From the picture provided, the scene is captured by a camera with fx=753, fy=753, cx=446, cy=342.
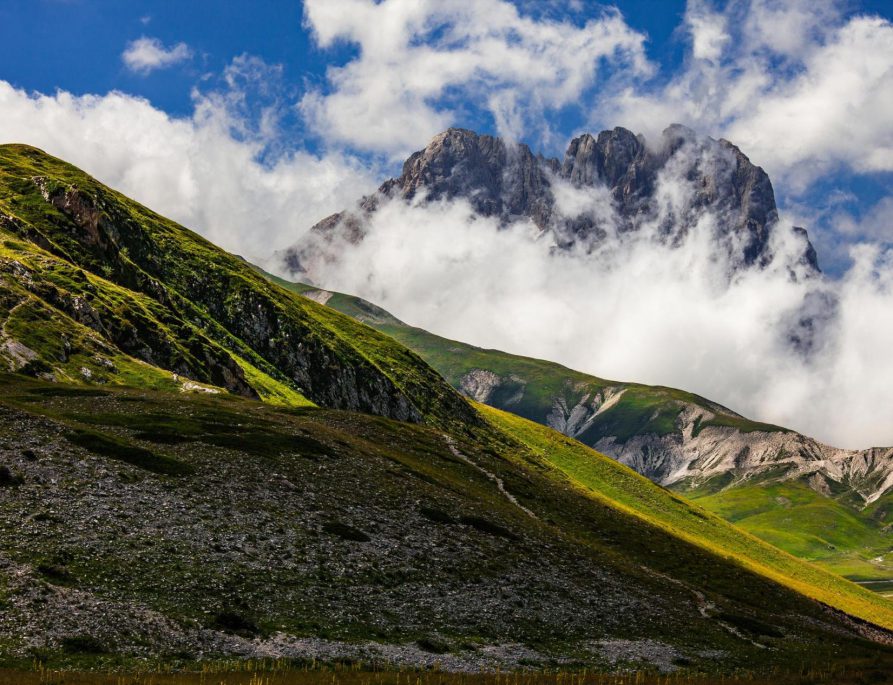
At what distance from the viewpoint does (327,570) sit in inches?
2137

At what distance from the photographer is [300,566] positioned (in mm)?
53406

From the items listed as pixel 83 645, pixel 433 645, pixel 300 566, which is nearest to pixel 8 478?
pixel 300 566

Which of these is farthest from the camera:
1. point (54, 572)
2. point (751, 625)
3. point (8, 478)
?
point (751, 625)

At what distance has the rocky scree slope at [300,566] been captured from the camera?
135 feet

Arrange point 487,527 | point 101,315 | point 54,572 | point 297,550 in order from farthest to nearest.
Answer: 1. point 101,315
2. point 487,527
3. point 297,550
4. point 54,572

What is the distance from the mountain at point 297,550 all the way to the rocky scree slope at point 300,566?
23 centimetres

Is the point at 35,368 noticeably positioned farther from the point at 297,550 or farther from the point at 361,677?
the point at 361,677

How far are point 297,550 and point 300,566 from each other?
9.34 feet

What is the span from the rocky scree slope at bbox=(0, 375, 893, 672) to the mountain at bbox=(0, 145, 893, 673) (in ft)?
0.74

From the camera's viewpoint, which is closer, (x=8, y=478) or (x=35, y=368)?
(x=8, y=478)

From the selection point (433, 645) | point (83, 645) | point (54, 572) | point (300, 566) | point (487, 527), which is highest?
point (487, 527)

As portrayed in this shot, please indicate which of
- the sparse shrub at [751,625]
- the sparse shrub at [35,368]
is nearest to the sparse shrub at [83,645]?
the sparse shrub at [751,625]

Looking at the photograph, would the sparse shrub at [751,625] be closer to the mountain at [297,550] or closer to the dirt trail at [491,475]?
the mountain at [297,550]

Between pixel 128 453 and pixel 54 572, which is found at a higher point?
pixel 128 453
